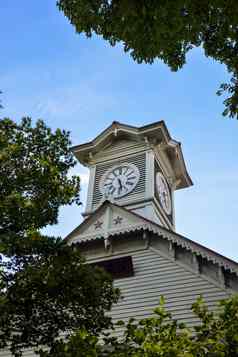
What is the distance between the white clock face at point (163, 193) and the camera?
16894 mm

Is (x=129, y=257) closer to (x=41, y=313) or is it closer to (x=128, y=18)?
(x=41, y=313)

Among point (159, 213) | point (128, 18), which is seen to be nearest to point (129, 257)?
point (159, 213)

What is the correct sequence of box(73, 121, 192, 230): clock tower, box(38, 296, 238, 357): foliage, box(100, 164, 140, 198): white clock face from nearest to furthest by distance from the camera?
box(38, 296, 238, 357): foliage → box(73, 121, 192, 230): clock tower → box(100, 164, 140, 198): white clock face

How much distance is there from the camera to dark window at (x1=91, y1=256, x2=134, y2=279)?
11961 mm

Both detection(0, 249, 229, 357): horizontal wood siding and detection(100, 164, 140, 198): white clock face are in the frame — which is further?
detection(100, 164, 140, 198): white clock face

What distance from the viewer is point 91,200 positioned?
55.1ft

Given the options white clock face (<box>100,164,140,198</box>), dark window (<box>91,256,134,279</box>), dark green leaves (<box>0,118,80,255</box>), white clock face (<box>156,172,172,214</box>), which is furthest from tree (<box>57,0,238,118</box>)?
white clock face (<box>156,172,172,214</box>)

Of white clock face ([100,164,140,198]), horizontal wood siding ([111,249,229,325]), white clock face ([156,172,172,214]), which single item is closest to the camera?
horizontal wood siding ([111,249,229,325])

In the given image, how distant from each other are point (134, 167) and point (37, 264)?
9672mm

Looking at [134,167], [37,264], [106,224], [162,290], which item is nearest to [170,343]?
[37,264]

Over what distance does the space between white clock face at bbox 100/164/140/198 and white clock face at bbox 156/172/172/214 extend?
1.02 meters

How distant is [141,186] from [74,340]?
403 inches

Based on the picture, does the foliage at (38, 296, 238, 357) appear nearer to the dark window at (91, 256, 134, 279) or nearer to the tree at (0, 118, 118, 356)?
the tree at (0, 118, 118, 356)

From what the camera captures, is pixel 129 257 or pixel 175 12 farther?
pixel 129 257
